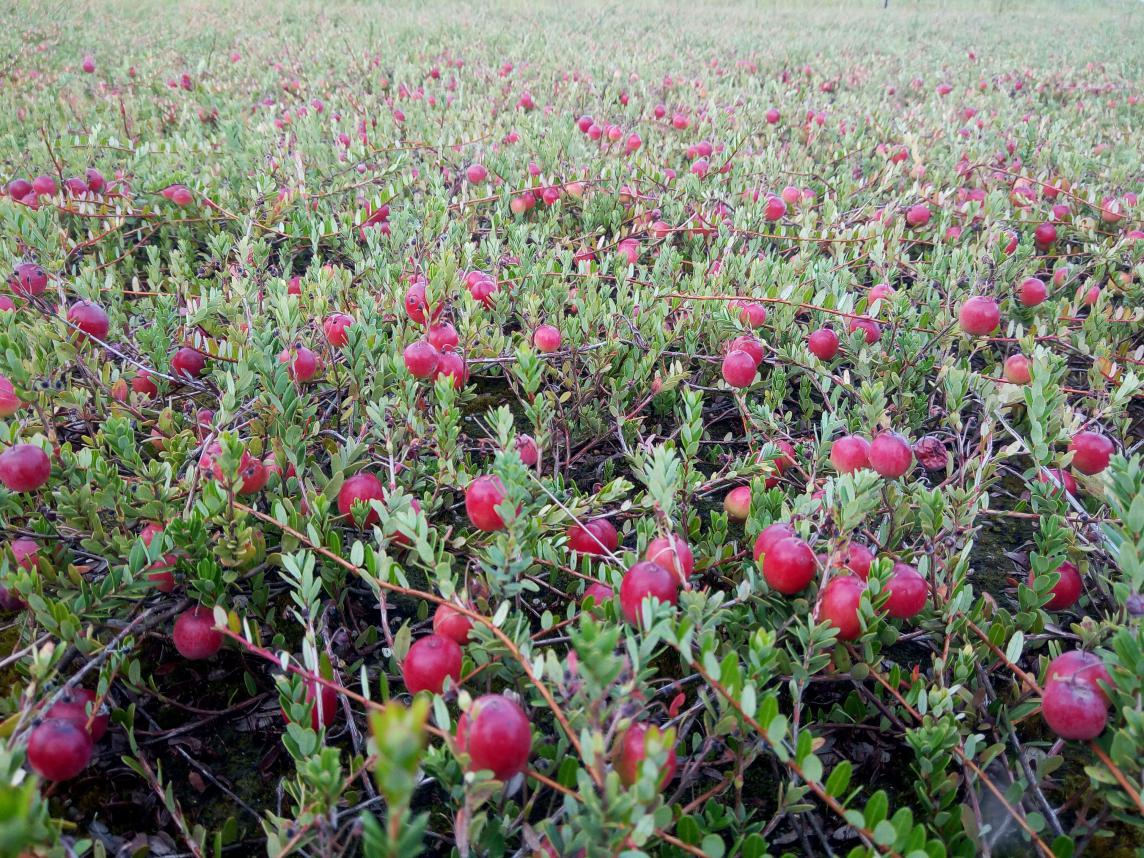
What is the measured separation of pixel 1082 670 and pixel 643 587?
2.26 feet

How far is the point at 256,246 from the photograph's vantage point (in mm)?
2418

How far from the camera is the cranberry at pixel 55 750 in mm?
1060

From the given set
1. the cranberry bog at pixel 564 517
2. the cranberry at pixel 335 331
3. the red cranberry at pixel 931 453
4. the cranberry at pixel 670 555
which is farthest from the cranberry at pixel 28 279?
the red cranberry at pixel 931 453

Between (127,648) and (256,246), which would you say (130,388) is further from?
(127,648)

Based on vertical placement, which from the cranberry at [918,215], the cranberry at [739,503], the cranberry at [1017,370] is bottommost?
the cranberry at [739,503]

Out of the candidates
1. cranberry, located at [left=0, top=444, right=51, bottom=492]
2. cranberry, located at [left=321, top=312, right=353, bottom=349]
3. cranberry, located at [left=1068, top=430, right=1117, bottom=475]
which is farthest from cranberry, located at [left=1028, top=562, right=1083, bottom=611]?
cranberry, located at [left=0, top=444, right=51, bottom=492]

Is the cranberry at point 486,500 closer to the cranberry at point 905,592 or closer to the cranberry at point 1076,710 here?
the cranberry at point 905,592

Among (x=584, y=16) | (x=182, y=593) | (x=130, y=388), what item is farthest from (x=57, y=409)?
(x=584, y=16)

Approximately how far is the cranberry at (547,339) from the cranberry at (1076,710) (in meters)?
1.46

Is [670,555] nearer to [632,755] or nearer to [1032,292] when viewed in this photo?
[632,755]

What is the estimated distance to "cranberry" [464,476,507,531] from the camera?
1314 millimetres

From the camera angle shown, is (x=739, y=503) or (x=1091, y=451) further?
(x=739, y=503)

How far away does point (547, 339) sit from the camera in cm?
216

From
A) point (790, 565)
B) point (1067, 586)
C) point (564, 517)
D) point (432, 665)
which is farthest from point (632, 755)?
point (1067, 586)
